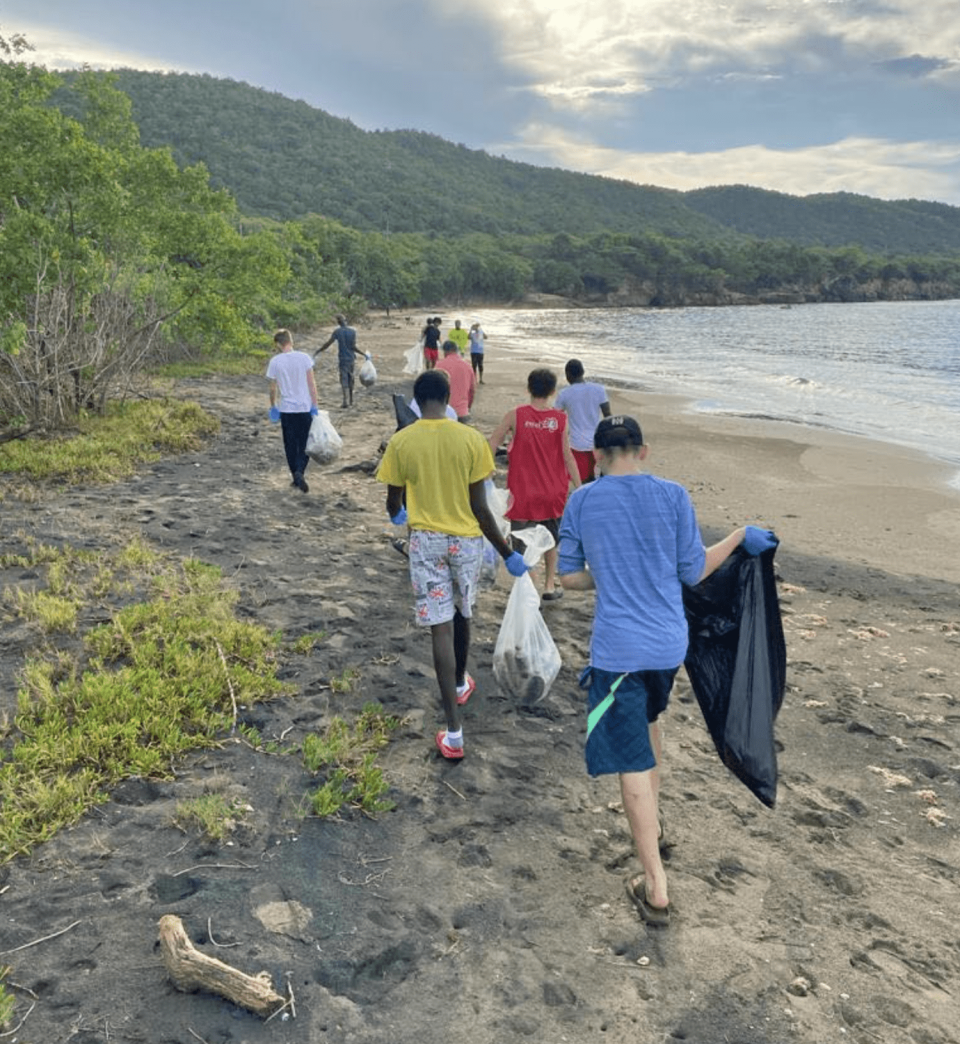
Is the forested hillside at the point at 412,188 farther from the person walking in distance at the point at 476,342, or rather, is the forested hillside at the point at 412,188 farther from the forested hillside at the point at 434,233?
the person walking in distance at the point at 476,342

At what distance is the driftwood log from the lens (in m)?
2.37

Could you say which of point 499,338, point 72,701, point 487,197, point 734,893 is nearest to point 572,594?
point 734,893

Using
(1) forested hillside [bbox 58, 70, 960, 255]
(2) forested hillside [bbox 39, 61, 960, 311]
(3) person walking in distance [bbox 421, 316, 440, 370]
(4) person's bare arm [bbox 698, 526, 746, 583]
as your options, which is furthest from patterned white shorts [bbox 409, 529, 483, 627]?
(1) forested hillside [bbox 58, 70, 960, 255]

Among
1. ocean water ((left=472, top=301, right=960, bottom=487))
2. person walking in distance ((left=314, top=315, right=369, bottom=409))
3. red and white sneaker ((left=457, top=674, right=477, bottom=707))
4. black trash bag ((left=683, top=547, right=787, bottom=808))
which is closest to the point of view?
black trash bag ((left=683, top=547, right=787, bottom=808))

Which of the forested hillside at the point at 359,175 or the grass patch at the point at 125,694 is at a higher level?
the forested hillside at the point at 359,175

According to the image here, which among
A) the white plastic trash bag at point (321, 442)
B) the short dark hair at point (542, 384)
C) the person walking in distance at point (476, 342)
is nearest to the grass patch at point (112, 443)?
the white plastic trash bag at point (321, 442)

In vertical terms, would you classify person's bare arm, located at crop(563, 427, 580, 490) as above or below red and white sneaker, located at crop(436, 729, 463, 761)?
above

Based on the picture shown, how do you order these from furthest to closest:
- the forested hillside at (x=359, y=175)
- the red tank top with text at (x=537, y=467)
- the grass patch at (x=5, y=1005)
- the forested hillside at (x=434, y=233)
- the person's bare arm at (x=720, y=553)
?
the forested hillside at (x=359, y=175) < the forested hillside at (x=434, y=233) < the red tank top with text at (x=537, y=467) < the person's bare arm at (x=720, y=553) < the grass patch at (x=5, y=1005)

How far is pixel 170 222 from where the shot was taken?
1631 centimetres

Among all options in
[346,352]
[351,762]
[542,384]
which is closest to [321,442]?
[542,384]

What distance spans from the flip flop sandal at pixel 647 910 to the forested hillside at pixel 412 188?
80.2 meters

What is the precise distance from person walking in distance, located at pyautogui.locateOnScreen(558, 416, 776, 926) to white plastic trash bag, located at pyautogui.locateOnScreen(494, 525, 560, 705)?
102cm

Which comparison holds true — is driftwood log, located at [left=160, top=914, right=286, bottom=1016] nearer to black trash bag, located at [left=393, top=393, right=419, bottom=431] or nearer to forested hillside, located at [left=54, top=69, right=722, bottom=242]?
black trash bag, located at [left=393, top=393, right=419, bottom=431]

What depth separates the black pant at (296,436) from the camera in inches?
343
